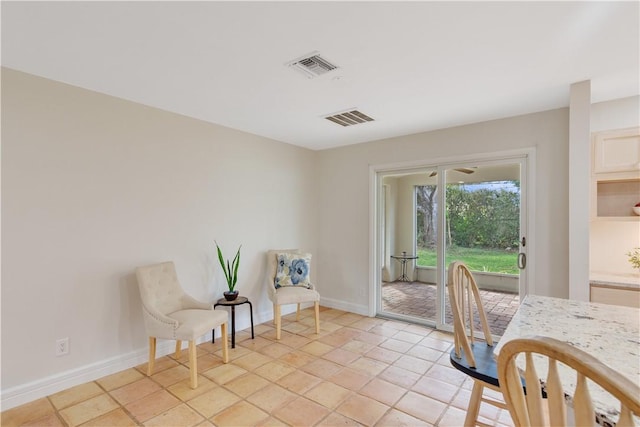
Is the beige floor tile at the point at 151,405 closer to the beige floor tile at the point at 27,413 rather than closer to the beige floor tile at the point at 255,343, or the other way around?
the beige floor tile at the point at 27,413

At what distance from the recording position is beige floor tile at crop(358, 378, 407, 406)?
7.52ft

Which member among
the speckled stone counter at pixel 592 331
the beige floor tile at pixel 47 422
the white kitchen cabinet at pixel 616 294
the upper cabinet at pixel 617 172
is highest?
the upper cabinet at pixel 617 172

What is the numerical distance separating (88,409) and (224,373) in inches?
37.2

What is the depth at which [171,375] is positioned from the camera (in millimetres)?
2646

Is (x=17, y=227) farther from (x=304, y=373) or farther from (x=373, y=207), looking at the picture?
(x=373, y=207)

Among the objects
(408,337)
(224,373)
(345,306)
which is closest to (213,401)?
(224,373)

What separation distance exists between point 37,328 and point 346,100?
3.05m

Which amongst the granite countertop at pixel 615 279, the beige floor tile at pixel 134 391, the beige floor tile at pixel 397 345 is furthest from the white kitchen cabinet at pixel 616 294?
the beige floor tile at pixel 134 391

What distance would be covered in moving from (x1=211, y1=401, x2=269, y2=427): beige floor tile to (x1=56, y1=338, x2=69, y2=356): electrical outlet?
1.37 metres

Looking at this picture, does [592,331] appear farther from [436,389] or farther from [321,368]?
[321,368]

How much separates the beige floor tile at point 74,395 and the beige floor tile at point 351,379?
6.04 ft

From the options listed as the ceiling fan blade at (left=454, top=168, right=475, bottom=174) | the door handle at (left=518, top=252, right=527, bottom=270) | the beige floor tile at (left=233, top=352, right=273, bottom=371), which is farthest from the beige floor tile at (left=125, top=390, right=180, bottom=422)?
the ceiling fan blade at (left=454, top=168, right=475, bottom=174)

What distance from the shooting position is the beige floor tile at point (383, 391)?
2.29 metres

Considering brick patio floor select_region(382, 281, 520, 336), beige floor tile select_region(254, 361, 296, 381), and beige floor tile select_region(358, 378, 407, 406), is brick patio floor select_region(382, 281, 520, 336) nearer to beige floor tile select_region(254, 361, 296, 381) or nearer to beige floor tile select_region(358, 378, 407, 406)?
beige floor tile select_region(358, 378, 407, 406)
